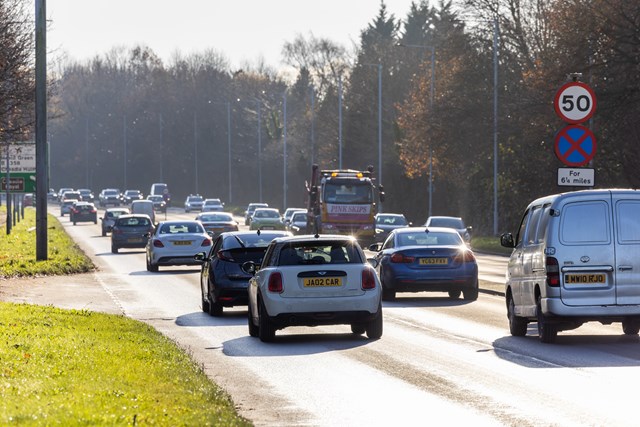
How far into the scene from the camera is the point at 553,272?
18234mm

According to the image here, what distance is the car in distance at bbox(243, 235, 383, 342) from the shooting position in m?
19.6

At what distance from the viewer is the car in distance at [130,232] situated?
185ft

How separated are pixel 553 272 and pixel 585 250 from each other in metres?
0.47

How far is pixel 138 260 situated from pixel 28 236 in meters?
14.3

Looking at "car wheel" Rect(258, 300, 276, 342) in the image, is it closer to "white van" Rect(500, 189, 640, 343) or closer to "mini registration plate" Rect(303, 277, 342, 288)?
"mini registration plate" Rect(303, 277, 342, 288)

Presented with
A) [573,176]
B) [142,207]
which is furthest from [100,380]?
[142,207]

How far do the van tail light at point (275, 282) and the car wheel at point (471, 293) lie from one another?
9418 millimetres

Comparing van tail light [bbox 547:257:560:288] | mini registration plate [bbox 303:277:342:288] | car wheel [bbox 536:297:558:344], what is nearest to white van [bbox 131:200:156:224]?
mini registration plate [bbox 303:277:342:288]

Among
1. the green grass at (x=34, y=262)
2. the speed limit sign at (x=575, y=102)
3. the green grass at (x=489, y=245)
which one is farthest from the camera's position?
the green grass at (x=489, y=245)

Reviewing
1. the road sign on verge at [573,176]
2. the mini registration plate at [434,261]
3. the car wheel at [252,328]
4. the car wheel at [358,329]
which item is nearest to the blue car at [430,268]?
the mini registration plate at [434,261]

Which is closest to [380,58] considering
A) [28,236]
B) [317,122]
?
[317,122]

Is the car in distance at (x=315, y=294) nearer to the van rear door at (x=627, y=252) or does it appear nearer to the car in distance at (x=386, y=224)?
the van rear door at (x=627, y=252)

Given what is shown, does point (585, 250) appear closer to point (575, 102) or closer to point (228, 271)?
point (575, 102)

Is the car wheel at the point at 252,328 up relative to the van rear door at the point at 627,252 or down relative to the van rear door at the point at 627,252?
down
